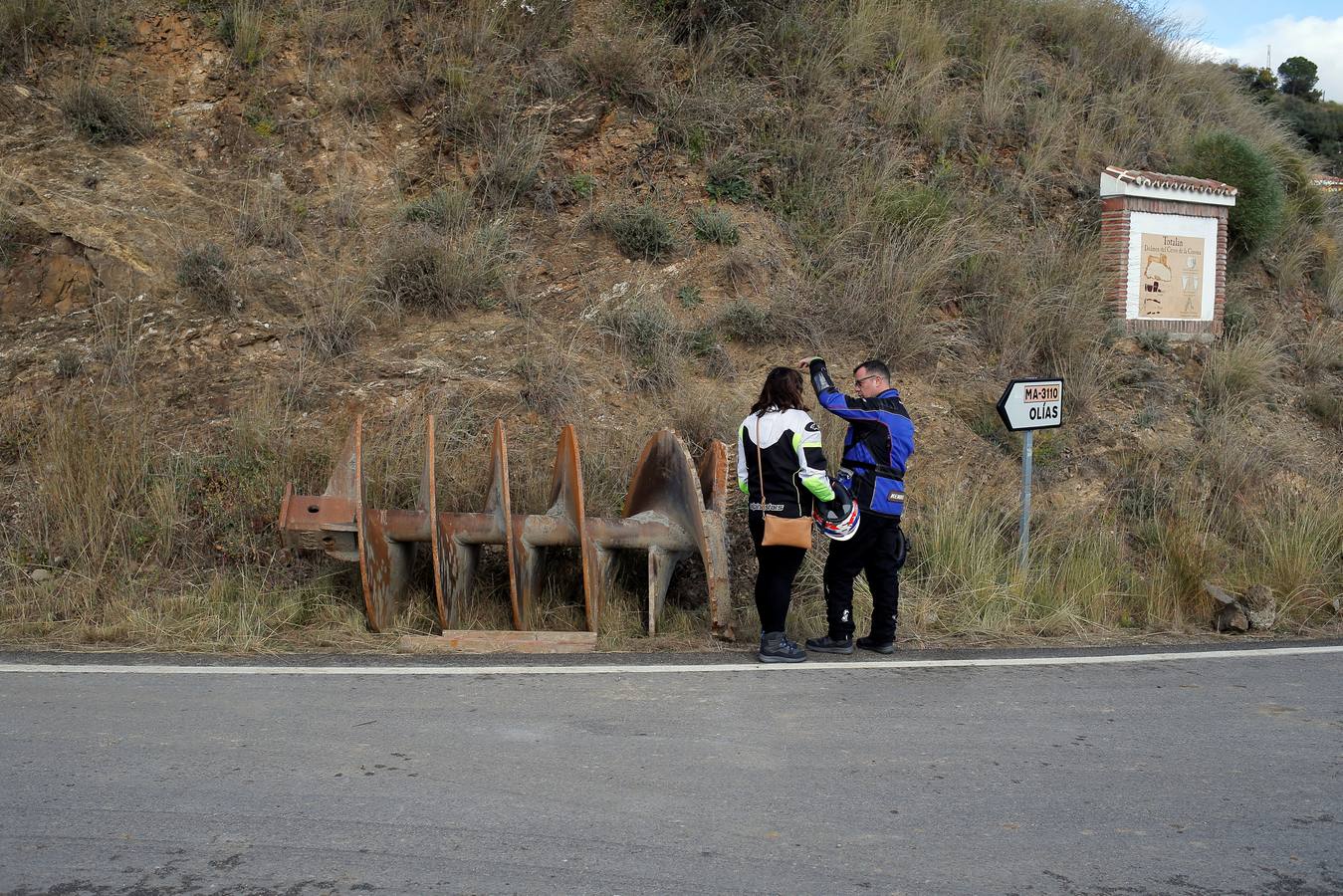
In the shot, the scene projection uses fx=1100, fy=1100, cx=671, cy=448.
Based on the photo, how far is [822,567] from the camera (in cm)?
810

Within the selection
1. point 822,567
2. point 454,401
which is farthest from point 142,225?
point 822,567

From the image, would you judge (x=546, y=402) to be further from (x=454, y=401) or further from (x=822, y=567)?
(x=822, y=567)

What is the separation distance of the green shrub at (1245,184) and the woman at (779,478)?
8923 millimetres

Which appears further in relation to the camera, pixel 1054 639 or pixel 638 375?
pixel 638 375

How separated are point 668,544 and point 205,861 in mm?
4056

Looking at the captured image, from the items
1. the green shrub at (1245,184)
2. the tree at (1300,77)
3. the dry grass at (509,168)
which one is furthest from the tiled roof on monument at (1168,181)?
the tree at (1300,77)

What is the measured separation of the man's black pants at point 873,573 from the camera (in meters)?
6.97

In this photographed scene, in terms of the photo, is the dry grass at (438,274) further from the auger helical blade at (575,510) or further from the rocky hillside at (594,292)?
the auger helical blade at (575,510)

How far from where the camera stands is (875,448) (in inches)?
274

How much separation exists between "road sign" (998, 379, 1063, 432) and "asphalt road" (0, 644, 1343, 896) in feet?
8.15

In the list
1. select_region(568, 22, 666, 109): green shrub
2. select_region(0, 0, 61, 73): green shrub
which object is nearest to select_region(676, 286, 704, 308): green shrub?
select_region(568, 22, 666, 109): green shrub

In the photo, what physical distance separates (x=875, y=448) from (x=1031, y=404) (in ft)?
6.77

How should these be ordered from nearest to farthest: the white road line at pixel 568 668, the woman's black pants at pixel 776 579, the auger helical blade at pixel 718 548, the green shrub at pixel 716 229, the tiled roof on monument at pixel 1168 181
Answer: the white road line at pixel 568 668 < the woman's black pants at pixel 776 579 < the auger helical blade at pixel 718 548 < the green shrub at pixel 716 229 < the tiled roof on monument at pixel 1168 181

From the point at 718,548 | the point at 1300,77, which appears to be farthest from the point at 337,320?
the point at 1300,77
